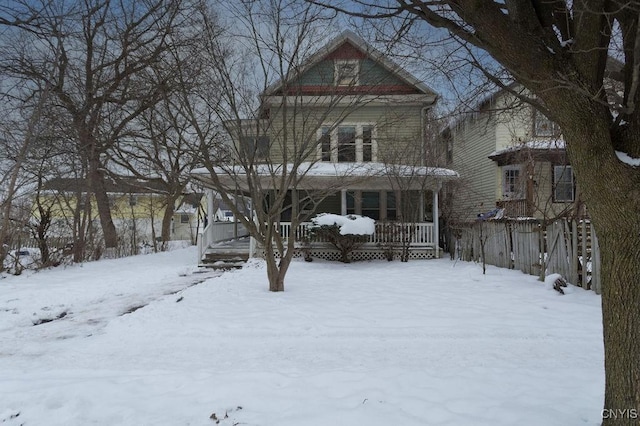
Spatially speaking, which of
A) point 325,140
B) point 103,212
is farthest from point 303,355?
point 103,212

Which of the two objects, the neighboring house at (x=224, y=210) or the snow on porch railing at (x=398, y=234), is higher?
the neighboring house at (x=224, y=210)

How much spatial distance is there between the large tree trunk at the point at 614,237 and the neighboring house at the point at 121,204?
14.6 m

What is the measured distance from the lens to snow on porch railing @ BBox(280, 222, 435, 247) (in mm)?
14109

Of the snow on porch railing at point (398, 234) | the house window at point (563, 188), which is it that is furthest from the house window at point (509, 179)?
the snow on porch railing at point (398, 234)

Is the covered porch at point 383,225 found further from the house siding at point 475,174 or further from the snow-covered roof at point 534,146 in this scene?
the house siding at point 475,174

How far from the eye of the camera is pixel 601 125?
2.51 metres

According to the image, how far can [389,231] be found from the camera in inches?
559

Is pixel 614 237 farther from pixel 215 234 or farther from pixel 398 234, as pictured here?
pixel 215 234

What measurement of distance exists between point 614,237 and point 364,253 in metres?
11.9

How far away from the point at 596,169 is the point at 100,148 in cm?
1991

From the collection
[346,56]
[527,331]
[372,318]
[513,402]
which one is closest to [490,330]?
[527,331]

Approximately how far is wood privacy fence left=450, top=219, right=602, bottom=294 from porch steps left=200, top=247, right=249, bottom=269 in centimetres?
721

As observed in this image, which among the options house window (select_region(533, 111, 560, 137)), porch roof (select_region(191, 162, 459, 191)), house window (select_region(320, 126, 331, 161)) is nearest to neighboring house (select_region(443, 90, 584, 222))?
house window (select_region(533, 111, 560, 137))

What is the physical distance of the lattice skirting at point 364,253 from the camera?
14.1 metres
